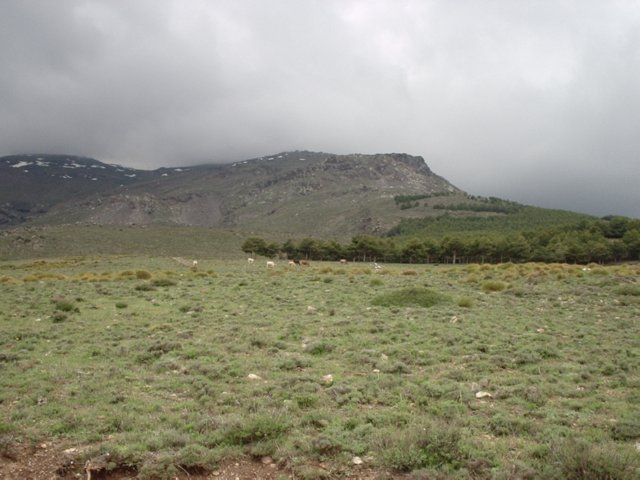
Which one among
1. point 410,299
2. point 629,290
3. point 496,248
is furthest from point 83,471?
point 496,248

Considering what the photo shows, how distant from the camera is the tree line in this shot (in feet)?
289

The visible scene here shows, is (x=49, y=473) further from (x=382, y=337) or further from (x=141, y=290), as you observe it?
(x=141, y=290)

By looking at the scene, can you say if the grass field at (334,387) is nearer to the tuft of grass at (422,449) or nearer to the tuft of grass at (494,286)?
the tuft of grass at (422,449)

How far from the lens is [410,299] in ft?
78.2

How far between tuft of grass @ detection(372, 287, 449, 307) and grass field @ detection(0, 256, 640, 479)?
1330 millimetres

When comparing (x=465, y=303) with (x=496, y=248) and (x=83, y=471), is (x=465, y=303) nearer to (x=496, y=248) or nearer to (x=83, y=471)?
(x=83, y=471)

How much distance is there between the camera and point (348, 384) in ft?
35.2

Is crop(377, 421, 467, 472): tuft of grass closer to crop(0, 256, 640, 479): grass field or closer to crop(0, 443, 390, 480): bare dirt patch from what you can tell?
crop(0, 256, 640, 479): grass field

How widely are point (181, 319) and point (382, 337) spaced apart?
375 inches

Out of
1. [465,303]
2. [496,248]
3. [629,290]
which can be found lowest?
[465,303]

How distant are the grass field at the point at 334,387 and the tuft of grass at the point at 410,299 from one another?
4.36 feet

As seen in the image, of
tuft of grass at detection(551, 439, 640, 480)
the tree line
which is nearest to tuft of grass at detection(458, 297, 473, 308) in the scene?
tuft of grass at detection(551, 439, 640, 480)

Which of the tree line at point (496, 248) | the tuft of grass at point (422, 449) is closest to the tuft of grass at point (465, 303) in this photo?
the tuft of grass at point (422, 449)

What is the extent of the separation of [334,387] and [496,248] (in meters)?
91.0
